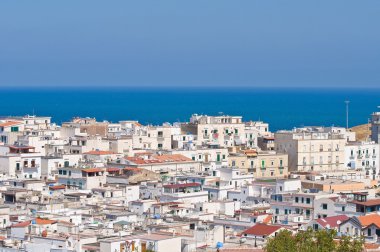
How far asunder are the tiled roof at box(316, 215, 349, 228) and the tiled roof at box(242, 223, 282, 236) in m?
2.70

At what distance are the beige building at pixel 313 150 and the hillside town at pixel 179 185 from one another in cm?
6

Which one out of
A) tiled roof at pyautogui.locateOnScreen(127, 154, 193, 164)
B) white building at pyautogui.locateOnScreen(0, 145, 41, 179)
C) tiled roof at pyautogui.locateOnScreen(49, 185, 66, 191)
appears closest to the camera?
tiled roof at pyautogui.locateOnScreen(49, 185, 66, 191)

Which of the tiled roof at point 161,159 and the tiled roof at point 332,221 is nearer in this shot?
the tiled roof at point 332,221

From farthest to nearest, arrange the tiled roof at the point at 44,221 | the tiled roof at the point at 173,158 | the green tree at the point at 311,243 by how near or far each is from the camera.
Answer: the tiled roof at the point at 173,158, the tiled roof at the point at 44,221, the green tree at the point at 311,243

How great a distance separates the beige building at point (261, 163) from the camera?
2936 inches

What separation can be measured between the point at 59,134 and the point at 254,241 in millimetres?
36790

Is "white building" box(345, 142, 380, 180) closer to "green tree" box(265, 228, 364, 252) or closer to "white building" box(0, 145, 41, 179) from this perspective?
"white building" box(0, 145, 41, 179)

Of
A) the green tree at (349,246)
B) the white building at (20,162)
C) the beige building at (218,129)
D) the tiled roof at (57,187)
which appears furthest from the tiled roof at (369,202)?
the beige building at (218,129)

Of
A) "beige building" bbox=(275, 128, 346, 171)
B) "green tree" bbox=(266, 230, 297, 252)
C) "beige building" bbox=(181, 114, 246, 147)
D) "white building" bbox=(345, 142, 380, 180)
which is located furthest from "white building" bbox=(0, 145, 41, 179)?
"green tree" bbox=(266, 230, 297, 252)

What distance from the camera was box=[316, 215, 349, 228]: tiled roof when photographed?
47.5 m

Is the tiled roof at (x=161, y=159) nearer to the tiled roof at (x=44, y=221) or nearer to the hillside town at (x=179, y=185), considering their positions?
the hillside town at (x=179, y=185)

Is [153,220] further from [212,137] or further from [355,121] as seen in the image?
[355,121]

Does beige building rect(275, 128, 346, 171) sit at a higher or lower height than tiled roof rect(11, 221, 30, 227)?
higher

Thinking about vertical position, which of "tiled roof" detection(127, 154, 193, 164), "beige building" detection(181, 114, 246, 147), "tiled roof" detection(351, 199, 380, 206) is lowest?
"tiled roof" detection(351, 199, 380, 206)
